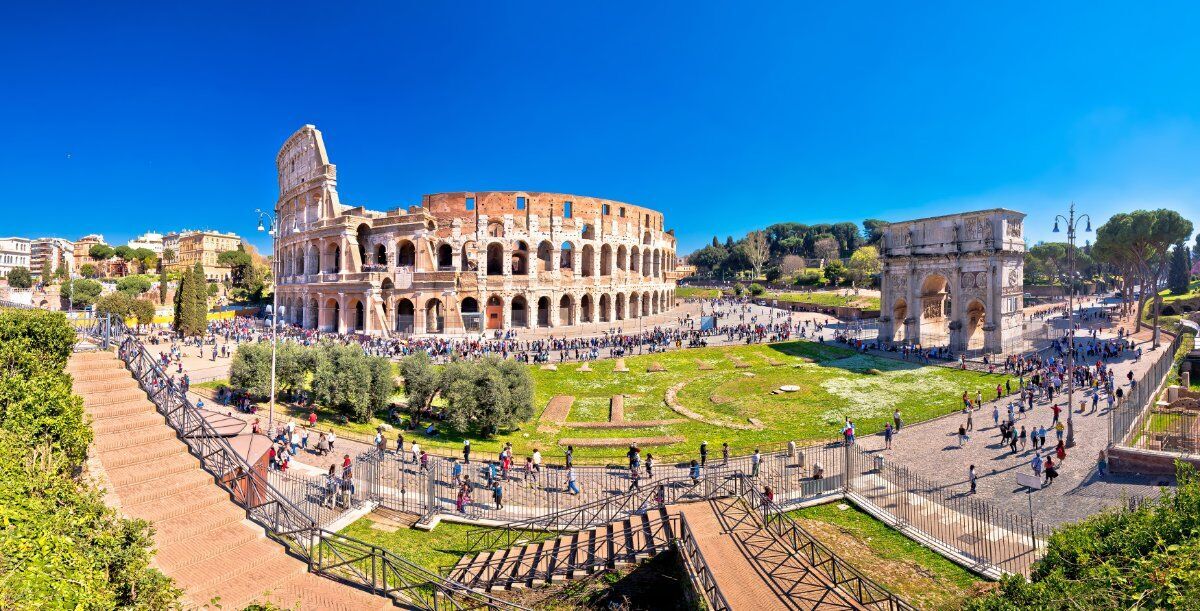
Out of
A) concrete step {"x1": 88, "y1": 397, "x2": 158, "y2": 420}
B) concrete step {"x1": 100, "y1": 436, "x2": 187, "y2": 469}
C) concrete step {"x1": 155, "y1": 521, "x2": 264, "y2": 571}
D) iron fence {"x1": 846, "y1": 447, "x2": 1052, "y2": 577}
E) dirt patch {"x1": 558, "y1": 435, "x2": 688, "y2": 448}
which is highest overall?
concrete step {"x1": 88, "y1": 397, "x2": 158, "y2": 420}

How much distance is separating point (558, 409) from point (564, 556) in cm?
1385

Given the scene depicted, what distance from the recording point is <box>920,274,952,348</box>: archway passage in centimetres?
3709

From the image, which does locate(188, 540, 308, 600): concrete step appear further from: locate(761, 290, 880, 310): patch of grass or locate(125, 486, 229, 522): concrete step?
locate(761, 290, 880, 310): patch of grass

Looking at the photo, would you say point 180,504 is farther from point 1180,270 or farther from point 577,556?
point 1180,270

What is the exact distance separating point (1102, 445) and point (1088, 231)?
11.7m

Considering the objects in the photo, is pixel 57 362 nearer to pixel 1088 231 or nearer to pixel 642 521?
pixel 642 521

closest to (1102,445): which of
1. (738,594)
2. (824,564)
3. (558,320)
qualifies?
(824,564)

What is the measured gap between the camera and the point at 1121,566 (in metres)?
6.20

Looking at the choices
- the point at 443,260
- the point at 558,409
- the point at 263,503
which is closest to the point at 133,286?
the point at 443,260

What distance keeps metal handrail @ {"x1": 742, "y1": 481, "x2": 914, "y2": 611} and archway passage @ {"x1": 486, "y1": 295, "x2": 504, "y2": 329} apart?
123ft

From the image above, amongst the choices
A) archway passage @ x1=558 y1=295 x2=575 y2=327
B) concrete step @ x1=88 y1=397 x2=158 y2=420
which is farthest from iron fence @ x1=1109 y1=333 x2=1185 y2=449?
archway passage @ x1=558 y1=295 x2=575 y2=327

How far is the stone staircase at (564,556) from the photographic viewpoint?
30.7 feet

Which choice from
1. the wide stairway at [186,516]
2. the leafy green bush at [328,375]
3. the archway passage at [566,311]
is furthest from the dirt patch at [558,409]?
the archway passage at [566,311]

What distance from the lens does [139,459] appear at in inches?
319
